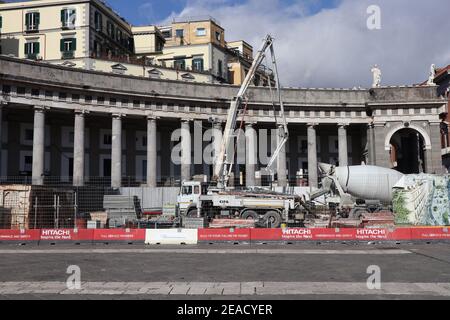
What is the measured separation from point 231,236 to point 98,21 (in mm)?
42101

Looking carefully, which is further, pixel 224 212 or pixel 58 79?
pixel 58 79

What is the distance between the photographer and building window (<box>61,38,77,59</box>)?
2175 inches

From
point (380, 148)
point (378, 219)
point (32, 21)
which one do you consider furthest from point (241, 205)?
point (32, 21)

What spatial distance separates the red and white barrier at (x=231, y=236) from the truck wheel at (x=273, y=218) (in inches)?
Answer: 240

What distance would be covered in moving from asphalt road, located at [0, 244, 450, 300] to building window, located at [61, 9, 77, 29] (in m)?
39.5

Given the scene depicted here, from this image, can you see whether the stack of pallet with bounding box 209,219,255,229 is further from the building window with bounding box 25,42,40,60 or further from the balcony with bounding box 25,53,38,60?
the building window with bounding box 25,42,40,60

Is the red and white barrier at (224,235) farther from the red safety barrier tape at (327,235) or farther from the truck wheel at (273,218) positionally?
the truck wheel at (273,218)

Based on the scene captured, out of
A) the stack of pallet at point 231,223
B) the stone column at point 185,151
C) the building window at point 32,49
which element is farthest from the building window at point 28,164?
the stack of pallet at point 231,223

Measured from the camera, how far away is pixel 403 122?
5269cm

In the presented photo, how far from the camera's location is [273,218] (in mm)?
31453

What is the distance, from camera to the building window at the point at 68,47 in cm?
5525

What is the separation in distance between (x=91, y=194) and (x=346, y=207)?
818 inches
